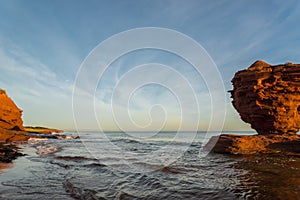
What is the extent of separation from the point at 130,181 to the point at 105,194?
6.86 ft

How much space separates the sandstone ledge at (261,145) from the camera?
15.9 meters

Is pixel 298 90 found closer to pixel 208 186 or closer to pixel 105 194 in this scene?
pixel 208 186

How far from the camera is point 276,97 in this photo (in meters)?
19.1

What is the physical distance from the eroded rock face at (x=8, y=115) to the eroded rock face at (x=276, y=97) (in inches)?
1725

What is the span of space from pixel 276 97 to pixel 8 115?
153ft

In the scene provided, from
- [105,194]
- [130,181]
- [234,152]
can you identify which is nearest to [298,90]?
[234,152]

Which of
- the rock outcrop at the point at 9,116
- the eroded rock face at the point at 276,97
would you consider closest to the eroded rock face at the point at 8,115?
the rock outcrop at the point at 9,116

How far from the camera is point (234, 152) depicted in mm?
16328

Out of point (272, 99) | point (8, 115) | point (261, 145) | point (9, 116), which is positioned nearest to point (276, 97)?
point (272, 99)

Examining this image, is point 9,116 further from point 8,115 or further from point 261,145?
point 261,145

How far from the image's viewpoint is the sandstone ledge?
627 inches

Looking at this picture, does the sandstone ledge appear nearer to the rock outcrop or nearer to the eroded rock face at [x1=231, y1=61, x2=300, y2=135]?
the eroded rock face at [x1=231, y1=61, x2=300, y2=135]

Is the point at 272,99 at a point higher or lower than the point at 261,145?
higher

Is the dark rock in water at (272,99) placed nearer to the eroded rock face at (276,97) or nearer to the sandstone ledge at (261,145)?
the eroded rock face at (276,97)
